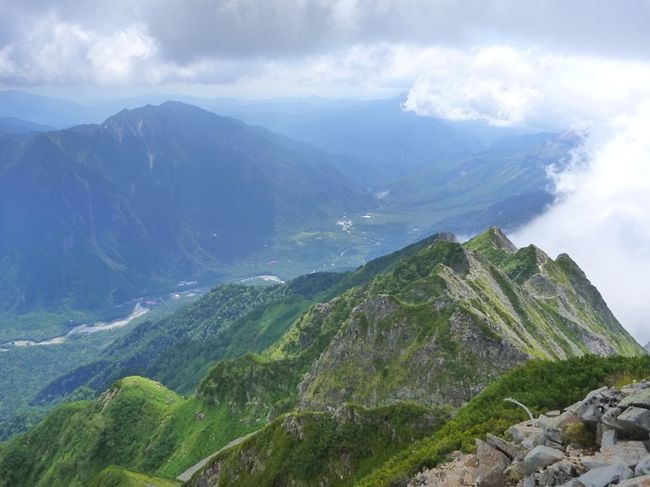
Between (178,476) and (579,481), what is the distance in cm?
14430

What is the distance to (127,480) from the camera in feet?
380

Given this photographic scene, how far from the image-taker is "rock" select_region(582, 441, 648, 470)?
984 inches

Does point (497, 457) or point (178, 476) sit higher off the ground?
point (497, 457)

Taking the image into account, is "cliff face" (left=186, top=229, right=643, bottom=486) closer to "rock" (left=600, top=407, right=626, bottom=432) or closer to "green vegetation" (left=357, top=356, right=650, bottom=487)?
"green vegetation" (left=357, top=356, right=650, bottom=487)

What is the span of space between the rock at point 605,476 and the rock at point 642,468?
26cm

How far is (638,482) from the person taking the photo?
72.9 feet

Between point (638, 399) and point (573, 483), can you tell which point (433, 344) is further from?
point (573, 483)

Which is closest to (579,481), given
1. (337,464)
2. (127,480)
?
(337,464)

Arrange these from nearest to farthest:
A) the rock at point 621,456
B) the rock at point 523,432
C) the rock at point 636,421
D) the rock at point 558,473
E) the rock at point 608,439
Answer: the rock at point 621,456 < the rock at point 558,473 < the rock at point 636,421 < the rock at point 608,439 < the rock at point 523,432

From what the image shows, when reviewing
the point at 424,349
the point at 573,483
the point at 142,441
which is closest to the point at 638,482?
the point at 573,483

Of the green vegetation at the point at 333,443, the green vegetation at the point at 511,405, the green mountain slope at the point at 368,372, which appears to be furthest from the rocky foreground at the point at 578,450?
the green mountain slope at the point at 368,372

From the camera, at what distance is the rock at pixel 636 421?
26.8 metres

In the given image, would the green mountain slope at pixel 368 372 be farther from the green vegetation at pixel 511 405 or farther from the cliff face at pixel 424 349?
the green vegetation at pixel 511 405

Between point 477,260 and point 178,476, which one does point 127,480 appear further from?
point 477,260
